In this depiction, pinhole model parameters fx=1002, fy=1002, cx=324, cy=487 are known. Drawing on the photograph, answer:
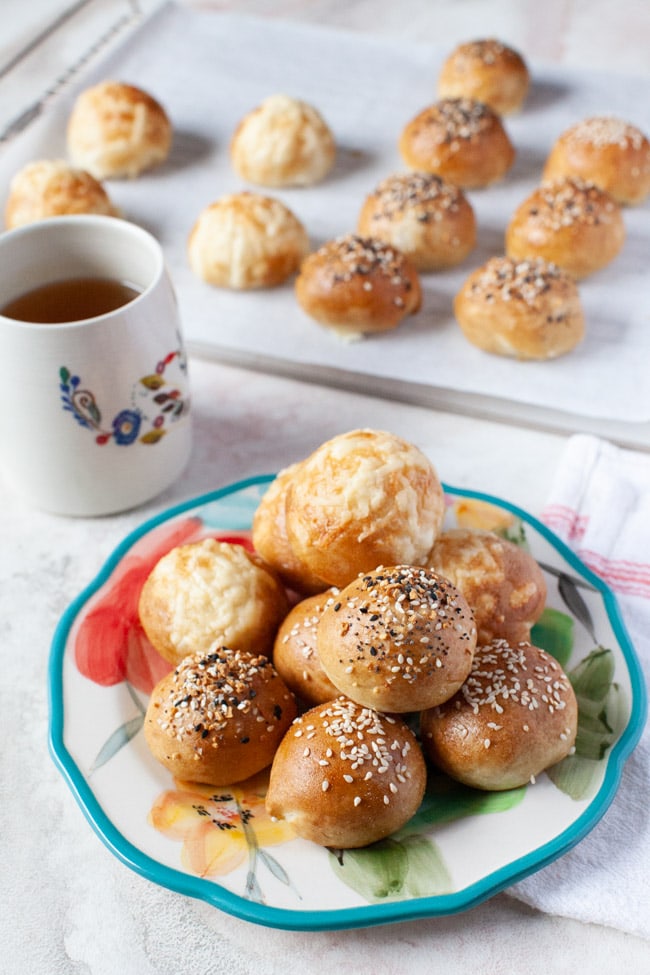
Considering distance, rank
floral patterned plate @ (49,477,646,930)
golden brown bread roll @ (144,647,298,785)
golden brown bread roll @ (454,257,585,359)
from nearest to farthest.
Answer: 1. floral patterned plate @ (49,477,646,930)
2. golden brown bread roll @ (144,647,298,785)
3. golden brown bread roll @ (454,257,585,359)

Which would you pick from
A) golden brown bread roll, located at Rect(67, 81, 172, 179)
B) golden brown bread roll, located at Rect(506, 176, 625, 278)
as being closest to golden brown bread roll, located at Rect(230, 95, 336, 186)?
golden brown bread roll, located at Rect(67, 81, 172, 179)

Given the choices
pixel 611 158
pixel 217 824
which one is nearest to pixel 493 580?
pixel 217 824

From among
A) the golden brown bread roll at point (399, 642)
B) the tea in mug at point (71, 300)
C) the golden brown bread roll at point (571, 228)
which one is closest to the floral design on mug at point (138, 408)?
the tea in mug at point (71, 300)

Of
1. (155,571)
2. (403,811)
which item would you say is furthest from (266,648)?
(403,811)

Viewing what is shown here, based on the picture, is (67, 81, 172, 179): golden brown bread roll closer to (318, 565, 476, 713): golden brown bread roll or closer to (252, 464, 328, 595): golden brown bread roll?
(252, 464, 328, 595): golden brown bread roll

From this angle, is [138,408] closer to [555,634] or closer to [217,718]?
[217,718]

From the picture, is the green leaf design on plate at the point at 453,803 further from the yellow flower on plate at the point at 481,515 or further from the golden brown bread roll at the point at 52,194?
the golden brown bread roll at the point at 52,194

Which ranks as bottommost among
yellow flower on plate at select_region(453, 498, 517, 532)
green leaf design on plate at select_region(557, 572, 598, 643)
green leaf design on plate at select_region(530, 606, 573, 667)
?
green leaf design on plate at select_region(530, 606, 573, 667)
